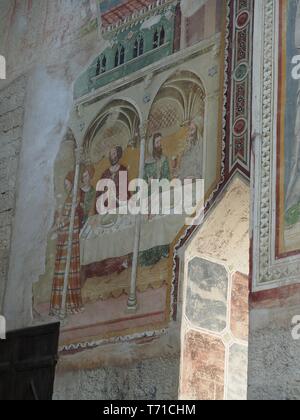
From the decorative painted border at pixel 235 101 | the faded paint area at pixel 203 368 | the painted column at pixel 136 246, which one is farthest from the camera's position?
the painted column at pixel 136 246

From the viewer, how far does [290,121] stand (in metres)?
6.70

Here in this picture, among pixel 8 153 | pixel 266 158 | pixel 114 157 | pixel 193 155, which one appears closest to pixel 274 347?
pixel 266 158

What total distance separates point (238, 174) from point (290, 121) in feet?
2.83

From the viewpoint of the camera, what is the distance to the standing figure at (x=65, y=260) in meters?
8.51

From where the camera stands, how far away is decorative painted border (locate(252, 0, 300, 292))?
20.9 feet

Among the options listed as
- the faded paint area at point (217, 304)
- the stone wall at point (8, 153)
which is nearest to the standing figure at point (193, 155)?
the faded paint area at point (217, 304)

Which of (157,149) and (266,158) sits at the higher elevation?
(157,149)

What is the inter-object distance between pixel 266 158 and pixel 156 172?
1.62 metres

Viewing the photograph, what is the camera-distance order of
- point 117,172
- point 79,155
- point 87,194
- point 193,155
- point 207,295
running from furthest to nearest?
point 79,155 < point 87,194 < point 117,172 < point 193,155 < point 207,295

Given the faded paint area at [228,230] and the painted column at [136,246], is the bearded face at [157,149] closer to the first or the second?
the painted column at [136,246]

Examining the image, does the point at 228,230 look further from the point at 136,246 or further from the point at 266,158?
the point at 266,158

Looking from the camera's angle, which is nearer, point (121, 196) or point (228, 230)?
point (228, 230)

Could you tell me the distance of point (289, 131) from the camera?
6.68 m

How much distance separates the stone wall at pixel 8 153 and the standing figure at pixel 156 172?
1.89 metres
